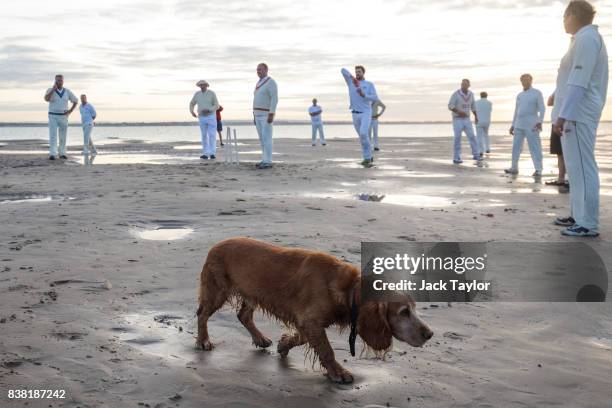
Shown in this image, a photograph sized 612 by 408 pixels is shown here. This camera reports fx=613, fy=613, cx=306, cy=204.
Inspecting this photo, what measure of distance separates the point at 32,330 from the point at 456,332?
9.60 feet

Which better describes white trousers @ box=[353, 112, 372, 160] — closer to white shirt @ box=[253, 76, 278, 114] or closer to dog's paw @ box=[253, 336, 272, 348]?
white shirt @ box=[253, 76, 278, 114]

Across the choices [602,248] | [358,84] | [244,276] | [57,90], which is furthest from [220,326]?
[57,90]

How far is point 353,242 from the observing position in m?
7.11

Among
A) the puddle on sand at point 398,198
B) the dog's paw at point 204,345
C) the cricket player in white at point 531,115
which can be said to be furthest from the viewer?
the cricket player in white at point 531,115

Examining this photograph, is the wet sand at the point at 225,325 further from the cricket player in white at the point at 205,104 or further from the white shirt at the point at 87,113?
the white shirt at the point at 87,113

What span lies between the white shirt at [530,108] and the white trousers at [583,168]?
8358mm

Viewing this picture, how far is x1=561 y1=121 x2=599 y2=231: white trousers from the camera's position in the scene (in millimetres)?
7621

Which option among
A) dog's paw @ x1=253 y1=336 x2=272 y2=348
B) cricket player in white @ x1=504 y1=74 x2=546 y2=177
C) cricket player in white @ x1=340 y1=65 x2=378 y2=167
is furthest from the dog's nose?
cricket player in white @ x1=340 y1=65 x2=378 y2=167

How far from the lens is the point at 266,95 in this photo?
17.3m

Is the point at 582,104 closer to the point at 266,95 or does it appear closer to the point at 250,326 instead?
the point at 250,326

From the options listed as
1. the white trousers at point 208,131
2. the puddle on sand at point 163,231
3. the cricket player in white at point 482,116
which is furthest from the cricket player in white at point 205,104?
the puddle on sand at point 163,231

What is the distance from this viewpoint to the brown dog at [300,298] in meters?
3.29

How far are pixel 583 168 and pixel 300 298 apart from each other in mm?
5438

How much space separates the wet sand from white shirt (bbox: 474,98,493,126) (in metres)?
15.7
